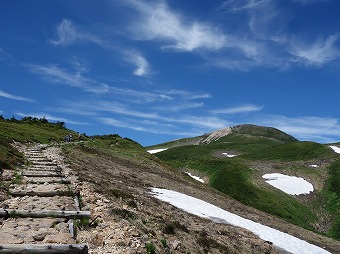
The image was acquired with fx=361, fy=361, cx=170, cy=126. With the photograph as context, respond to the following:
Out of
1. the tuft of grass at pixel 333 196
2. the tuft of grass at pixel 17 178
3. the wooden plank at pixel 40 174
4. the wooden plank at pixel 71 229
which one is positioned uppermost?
the tuft of grass at pixel 333 196

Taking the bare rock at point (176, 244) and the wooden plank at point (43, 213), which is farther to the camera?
the bare rock at point (176, 244)

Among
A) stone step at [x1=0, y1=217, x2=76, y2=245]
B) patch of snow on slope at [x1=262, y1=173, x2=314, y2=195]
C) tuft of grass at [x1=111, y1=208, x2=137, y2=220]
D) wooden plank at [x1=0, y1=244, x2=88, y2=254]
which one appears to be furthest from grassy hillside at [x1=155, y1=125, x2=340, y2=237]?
wooden plank at [x1=0, y1=244, x2=88, y2=254]

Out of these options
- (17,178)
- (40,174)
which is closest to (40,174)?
(40,174)

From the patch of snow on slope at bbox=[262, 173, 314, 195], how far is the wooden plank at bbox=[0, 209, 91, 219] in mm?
75422

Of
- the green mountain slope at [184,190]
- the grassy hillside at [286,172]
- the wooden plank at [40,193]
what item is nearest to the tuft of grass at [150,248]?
the green mountain slope at [184,190]

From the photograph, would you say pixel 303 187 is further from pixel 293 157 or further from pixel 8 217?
pixel 8 217

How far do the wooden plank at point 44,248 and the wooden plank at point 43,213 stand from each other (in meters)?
4.41

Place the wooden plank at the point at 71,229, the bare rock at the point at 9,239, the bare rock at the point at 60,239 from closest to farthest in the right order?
the bare rock at the point at 9,239 < the bare rock at the point at 60,239 < the wooden plank at the point at 71,229

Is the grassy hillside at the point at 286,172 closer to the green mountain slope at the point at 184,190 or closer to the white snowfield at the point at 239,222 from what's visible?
the green mountain slope at the point at 184,190

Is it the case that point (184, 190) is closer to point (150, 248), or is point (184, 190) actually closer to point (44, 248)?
point (150, 248)

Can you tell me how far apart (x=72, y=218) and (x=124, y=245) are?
3.48m

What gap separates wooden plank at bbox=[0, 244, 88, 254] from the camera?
38.4 ft

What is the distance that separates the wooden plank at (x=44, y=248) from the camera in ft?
38.4

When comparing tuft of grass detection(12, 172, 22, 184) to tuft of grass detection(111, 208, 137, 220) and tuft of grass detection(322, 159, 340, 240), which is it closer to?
tuft of grass detection(111, 208, 137, 220)
